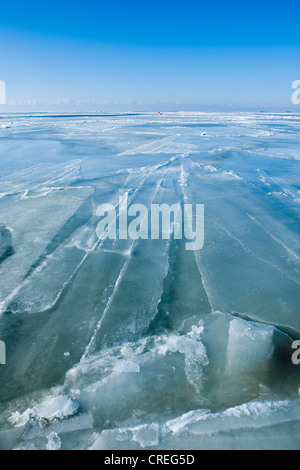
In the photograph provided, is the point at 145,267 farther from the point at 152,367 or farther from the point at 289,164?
the point at 289,164

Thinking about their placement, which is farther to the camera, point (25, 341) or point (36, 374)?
point (25, 341)

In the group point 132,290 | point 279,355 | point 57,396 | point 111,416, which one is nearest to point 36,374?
point 57,396

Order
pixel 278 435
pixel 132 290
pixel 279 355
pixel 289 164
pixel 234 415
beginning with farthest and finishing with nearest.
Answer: pixel 289 164 → pixel 132 290 → pixel 279 355 → pixel 234 415 → pixel 278 435

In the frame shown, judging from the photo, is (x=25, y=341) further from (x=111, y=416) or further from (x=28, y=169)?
(x=28, y=169)

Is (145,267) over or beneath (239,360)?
over

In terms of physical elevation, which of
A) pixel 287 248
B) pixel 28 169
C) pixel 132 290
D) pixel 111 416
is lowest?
pixel 111 416

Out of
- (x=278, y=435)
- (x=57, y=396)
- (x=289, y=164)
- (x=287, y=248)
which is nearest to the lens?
(x=278, y=435)
